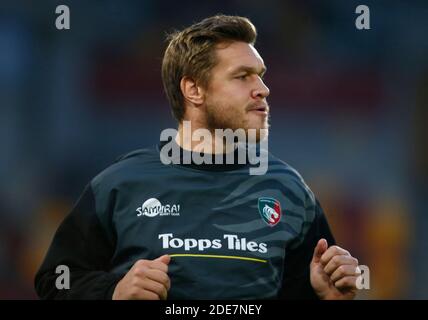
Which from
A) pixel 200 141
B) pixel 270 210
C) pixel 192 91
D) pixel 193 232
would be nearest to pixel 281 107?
pixel 192 91

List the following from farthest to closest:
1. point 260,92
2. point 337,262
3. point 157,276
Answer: point 260,92 < point 337,262 < point 157,276

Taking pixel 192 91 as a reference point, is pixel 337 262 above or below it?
below

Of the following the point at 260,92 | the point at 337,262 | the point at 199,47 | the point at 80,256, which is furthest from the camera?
the point at 199,47

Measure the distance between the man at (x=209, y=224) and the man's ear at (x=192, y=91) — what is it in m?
0.01

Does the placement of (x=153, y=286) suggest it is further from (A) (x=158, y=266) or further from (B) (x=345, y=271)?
(B) (x=345, y=271)

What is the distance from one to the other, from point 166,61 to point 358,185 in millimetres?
3983

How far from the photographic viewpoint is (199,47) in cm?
270

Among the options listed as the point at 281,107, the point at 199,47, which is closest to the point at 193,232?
the point at 199,47

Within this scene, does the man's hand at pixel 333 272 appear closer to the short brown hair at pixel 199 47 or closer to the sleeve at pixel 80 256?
the sleeve at pixel 80 256

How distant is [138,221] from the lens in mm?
2396

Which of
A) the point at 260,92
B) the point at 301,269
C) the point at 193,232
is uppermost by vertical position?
the point at 260,92

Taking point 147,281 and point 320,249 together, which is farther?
point 320,249

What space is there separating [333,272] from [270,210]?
304 millimetres

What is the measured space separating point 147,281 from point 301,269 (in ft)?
1.83
